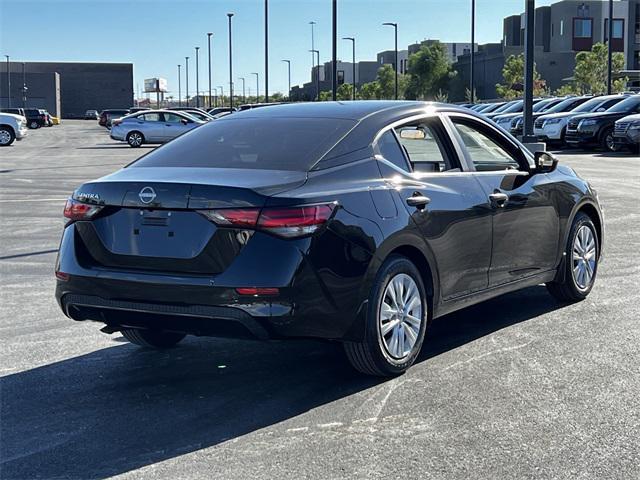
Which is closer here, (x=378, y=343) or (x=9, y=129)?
(x=378, y=343)


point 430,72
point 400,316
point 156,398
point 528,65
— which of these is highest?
point 430,72

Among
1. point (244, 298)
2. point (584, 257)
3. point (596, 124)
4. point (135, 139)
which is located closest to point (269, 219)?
point (244, 298)

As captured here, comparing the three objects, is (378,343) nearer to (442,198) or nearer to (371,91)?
(442,198)

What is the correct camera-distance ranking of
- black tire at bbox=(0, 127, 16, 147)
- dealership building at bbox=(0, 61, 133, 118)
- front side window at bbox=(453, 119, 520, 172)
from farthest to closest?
dealership building at bbox=(0, 61, 133, 118)
black tire at bbox=(0, 127, 16, 147)
front side window at bbox=(453, 119, 520, 172)

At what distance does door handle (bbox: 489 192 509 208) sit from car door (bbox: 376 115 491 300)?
0.10 m

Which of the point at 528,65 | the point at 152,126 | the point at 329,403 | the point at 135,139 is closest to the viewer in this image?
the point at 329,403

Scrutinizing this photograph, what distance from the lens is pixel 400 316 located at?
5.55 metres

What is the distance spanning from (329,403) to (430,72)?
306 feet

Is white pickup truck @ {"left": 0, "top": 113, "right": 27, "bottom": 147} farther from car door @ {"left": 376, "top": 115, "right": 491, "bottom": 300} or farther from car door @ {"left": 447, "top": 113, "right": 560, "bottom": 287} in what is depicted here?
car door @ {"left": 376, "top": 115, "right": 491, "bottom": 300}

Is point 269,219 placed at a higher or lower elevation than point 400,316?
higher

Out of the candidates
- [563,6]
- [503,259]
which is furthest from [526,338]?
[563,6]

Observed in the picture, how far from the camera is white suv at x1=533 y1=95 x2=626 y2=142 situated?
31.8 m

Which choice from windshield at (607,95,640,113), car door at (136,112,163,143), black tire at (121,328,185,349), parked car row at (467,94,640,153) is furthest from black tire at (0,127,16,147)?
black tire at (121,328,185,349)

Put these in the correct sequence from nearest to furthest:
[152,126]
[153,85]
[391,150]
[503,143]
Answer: [391,150] < [503,143] < [152,126] < [153,85]
